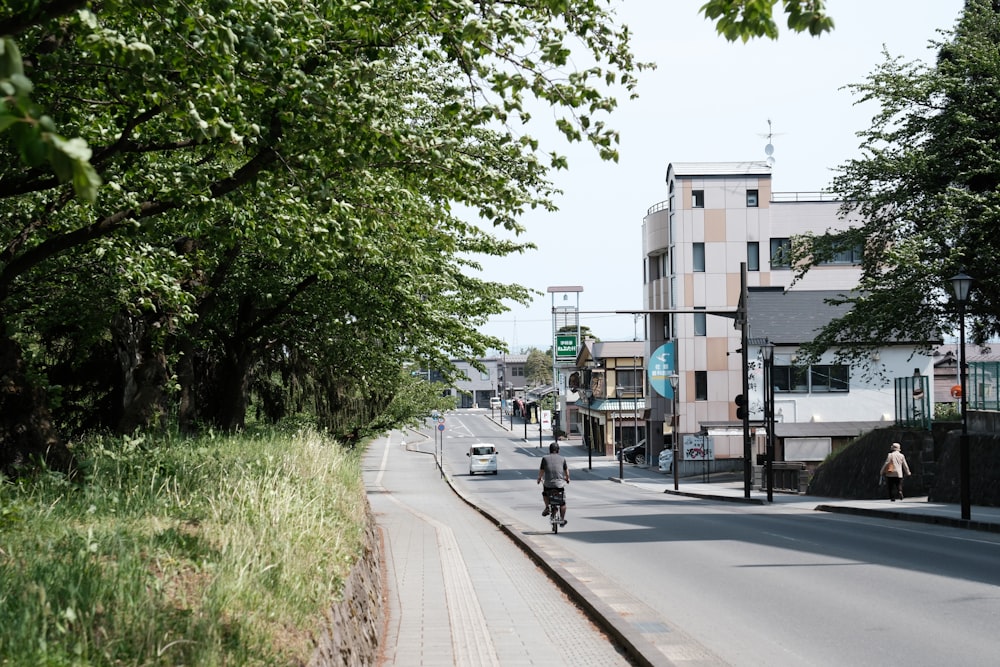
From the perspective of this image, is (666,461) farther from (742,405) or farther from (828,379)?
(742,405)

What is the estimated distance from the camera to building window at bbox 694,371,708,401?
63.8 metres

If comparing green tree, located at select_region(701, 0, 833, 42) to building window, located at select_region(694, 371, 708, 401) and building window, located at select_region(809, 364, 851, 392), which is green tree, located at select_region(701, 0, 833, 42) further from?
building window, located at select_region(694, 371, 708, 401)

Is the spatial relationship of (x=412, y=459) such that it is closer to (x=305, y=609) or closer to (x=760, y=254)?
(x=760, y=254)

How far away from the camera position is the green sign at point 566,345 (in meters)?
73.8

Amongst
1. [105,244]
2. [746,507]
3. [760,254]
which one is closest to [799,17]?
[105,244]

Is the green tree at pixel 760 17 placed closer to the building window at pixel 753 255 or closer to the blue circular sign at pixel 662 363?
the blue circular sign at pixel 662 363

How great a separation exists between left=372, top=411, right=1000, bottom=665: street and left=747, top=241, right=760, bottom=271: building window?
38.6 m

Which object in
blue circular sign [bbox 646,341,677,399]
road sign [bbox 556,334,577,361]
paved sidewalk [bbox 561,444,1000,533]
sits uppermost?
road sign [bbox 556,334,577,361]

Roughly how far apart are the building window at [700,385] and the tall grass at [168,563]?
5451cm

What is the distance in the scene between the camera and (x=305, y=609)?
6191mm

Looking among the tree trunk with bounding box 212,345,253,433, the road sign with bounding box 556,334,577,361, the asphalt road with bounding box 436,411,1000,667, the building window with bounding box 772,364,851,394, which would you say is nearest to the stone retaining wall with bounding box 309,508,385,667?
the asphalt road with bounding box 436,411,1000,667

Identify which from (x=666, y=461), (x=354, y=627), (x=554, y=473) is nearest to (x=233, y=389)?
(x=554, y=473)

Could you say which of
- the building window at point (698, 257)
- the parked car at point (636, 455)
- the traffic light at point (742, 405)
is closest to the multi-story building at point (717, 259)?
the building window at point (698, 257)

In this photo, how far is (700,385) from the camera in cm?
6400
